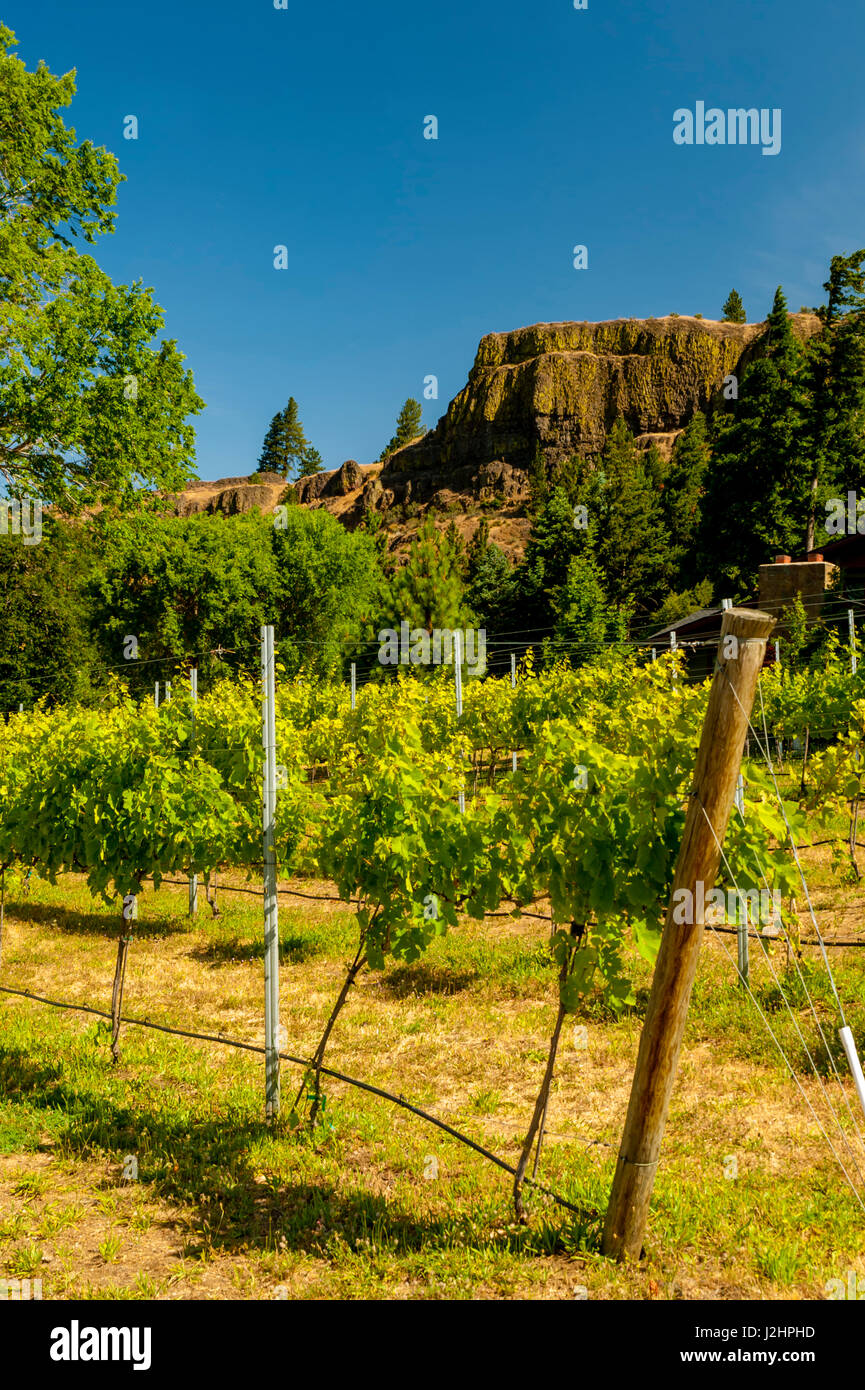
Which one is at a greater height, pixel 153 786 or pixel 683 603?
pixel 683 603

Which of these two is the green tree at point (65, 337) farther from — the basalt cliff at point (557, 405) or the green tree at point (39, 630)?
the basalt cliff at point (557, 405)

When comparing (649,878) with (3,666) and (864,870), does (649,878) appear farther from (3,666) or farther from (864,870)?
(3,666)

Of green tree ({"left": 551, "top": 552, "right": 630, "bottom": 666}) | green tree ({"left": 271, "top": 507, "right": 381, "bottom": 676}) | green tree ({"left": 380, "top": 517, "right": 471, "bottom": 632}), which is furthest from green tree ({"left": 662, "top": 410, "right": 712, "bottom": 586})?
green tree ({"left": 271, "top": 507, "right": 381, "bottom": 676})

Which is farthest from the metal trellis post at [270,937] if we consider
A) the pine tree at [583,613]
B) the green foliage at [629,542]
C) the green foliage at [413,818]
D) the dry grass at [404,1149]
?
the green foliage at [629,542]

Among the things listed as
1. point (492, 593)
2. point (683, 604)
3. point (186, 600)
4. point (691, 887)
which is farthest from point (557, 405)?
point (691, 887)

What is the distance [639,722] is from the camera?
25.5 feet

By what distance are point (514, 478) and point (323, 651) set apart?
4615 centimetres

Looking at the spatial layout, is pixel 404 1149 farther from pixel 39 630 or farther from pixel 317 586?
pixel 317 586

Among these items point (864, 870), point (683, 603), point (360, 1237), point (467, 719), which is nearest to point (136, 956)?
point (360, 1237)

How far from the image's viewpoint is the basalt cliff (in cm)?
7644

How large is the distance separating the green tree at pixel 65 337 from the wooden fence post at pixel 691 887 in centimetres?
→ 1496

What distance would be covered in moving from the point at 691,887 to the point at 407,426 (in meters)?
98.2

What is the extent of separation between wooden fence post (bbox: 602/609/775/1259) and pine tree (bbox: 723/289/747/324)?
306ft

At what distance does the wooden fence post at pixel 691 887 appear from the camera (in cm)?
299
